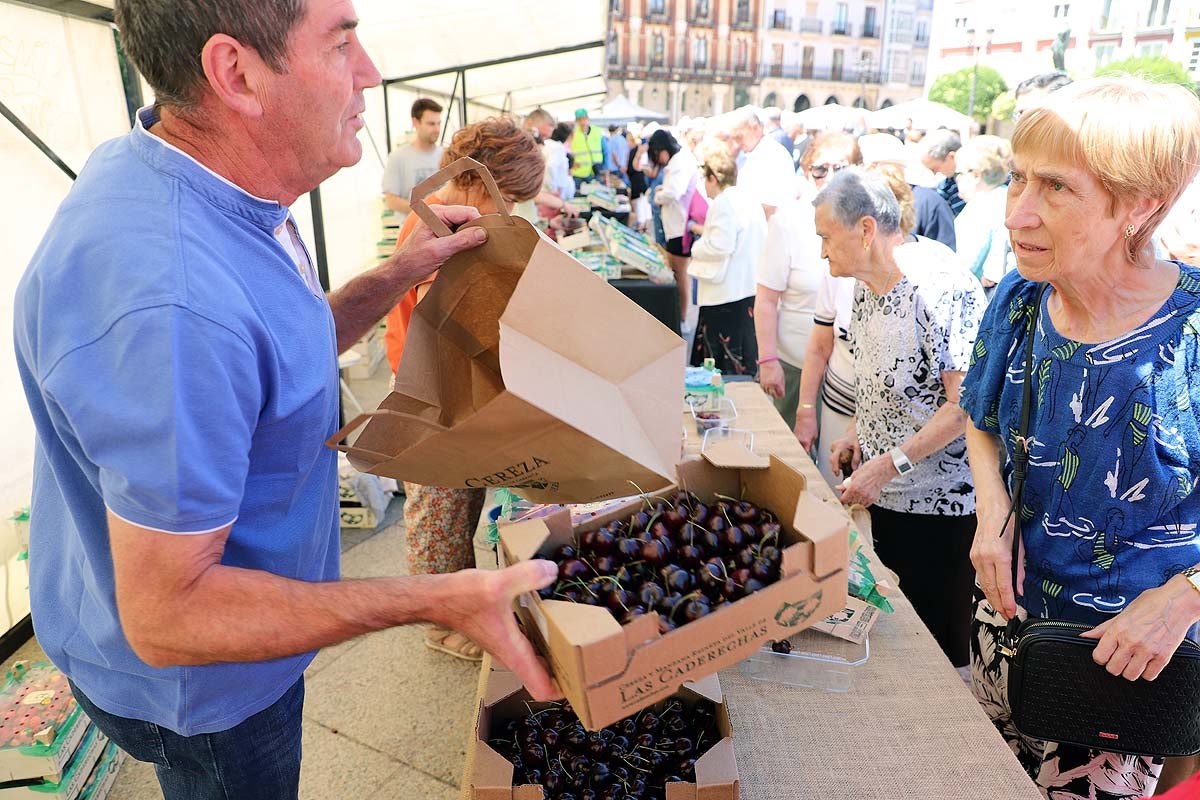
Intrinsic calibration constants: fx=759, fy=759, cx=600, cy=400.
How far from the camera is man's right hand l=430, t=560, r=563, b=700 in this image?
36.8 inches

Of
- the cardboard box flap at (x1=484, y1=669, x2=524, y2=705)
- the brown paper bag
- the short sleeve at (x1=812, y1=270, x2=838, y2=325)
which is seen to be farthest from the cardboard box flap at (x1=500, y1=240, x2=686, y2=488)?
the short sleeve at (x1=812, y1=270, x2=838, y2=325)

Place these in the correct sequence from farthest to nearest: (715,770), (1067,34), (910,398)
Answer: (1067,34) < (910,398) < (715,770)

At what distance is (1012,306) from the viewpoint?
1757mm

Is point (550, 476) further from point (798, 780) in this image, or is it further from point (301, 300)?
point (798, 780)

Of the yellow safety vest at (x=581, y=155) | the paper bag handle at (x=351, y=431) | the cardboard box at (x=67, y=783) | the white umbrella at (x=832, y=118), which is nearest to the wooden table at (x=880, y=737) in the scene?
the paper bag handle at (x=351, y=431)

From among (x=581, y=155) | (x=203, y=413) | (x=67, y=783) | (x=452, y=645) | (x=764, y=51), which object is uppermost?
(x=203, y=413)

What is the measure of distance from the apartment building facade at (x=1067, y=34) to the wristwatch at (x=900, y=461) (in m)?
36.7

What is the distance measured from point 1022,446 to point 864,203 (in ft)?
3.91

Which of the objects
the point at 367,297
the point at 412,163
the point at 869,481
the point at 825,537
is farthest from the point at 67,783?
the point at 412,163

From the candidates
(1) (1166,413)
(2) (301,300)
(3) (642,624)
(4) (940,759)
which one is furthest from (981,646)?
(2) (301,300)

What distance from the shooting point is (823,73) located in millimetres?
54938

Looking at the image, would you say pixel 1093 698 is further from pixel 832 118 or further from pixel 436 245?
pixel 832 118

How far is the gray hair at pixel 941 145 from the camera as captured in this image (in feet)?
20.2

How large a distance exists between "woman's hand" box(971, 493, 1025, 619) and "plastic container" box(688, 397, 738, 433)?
3.95ft
